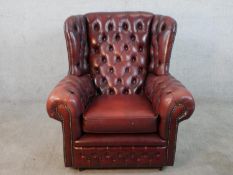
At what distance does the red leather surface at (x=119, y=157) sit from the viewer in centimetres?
184

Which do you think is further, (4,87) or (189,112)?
(4,87)

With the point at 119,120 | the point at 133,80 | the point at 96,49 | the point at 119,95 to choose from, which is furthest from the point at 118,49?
the point at 119,120

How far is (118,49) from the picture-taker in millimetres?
2359

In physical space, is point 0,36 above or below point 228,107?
above

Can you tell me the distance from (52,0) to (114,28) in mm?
847

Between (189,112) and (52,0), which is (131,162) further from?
(52,0)

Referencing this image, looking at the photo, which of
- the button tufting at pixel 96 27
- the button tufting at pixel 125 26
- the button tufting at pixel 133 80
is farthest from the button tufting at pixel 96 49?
the button tufting at pixel 133 80

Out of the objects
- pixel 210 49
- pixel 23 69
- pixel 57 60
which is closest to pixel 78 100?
pixel 57 60

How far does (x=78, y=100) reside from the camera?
181 cm

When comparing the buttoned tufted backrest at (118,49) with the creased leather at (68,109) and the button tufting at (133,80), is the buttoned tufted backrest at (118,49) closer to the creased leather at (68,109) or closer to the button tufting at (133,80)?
the button tufting at (133,80)

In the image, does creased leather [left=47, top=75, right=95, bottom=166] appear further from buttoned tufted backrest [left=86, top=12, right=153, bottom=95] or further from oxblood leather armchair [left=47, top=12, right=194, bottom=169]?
buttoned tufted backrest [left=86, top=12, right=153, bottom=95]

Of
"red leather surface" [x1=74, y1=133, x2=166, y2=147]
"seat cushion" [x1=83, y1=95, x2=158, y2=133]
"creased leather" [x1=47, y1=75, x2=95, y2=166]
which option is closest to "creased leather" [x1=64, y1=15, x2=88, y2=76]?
"creased leather" [x1=47, y1=75, x2=95, y2=166]

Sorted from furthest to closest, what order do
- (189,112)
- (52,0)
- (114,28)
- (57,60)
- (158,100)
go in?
1. (57,60)
2. (52,0)
3. (114,28)
4. (158,100)
5. (189,112)

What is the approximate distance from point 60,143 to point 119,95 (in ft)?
2.12
